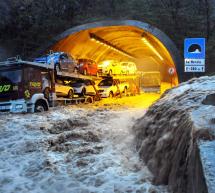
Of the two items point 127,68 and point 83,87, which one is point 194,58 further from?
point 127,68

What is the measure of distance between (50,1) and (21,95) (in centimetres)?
1677

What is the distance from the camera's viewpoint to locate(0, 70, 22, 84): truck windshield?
1809cm

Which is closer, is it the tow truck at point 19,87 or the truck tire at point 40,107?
the tow truck at point 19,87

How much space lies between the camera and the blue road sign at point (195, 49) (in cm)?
1616

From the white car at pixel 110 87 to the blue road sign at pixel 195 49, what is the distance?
1452cm

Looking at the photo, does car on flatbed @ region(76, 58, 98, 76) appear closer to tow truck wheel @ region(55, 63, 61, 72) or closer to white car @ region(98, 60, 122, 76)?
white car @ region(98, 60, 122, 76)

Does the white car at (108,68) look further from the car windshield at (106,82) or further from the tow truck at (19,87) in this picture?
the tow truck at (19,87)

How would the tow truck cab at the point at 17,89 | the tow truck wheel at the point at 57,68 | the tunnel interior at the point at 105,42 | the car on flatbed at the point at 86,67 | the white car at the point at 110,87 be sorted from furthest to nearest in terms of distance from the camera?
the white car at the point at 110,87 < the tunnel interior at the point at 105,42 < the car on flatbed at the point at 86,67 < the tow truck wheel at the point at 57,68 < the tow truck cab at the point at 17,89

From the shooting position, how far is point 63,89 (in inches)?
908

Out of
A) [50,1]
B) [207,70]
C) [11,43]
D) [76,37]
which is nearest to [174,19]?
[207,70]

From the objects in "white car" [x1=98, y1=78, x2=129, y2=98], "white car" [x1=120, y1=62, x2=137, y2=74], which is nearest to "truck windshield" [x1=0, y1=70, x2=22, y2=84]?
"white car" [x1=98, y1=78, x2=129, y2=98]

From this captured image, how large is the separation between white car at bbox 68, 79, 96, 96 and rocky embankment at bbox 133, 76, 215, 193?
50.2ft

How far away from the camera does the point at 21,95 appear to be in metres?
18.0

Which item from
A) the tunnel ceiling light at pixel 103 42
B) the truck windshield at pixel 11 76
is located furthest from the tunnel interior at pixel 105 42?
the truck windshield at pixel 11 76
